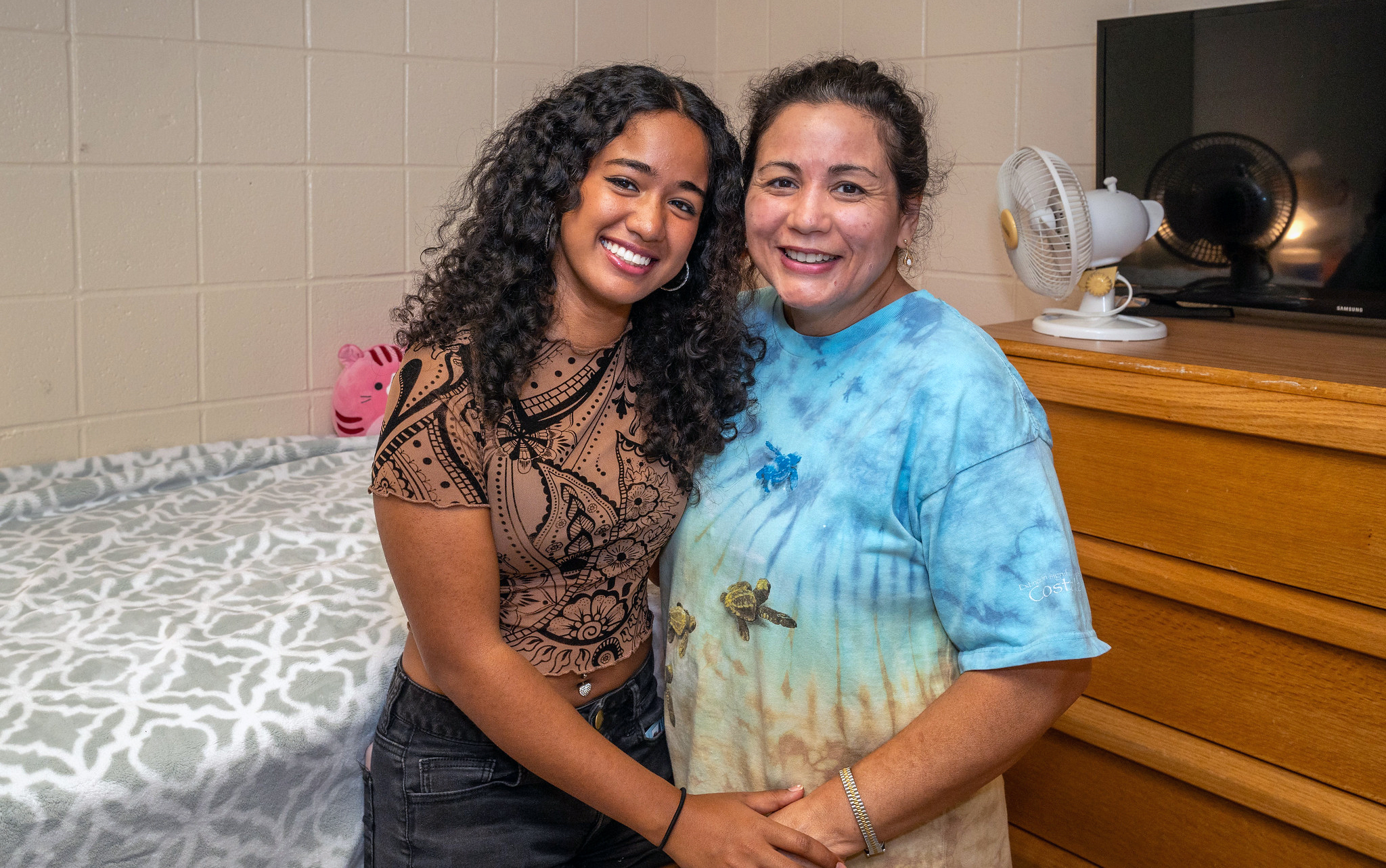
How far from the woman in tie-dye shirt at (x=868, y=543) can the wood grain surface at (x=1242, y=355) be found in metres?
0.61

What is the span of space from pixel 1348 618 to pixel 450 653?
1.32 m

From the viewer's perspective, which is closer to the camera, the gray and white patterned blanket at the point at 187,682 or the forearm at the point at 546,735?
the forearm at the point at 546,735

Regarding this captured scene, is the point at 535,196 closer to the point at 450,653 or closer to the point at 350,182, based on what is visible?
the point at 450,653

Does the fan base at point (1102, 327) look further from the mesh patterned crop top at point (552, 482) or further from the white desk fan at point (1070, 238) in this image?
the mesh patterned crop top at point (552, 482)

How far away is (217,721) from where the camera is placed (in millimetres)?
1525

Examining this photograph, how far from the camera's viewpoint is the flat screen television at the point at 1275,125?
197cm

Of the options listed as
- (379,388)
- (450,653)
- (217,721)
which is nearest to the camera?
(450,653)

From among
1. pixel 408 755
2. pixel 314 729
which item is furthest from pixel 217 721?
pixel 408 755

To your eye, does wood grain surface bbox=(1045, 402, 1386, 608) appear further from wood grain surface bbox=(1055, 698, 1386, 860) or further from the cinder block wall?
the cinder block wall

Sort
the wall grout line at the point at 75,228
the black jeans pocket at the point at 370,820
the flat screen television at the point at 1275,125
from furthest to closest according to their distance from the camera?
the wall grout line at the point at 75,228 < the flat screen television at the point at 1275,125 < the black jeans pocket at the point at 370,820

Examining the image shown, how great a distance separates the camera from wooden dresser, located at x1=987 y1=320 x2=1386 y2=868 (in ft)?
5.24

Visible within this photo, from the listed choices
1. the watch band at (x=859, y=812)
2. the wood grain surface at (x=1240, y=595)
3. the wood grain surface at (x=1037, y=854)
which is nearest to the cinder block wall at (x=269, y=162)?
the wood grain surface at (x=1240, y=595)

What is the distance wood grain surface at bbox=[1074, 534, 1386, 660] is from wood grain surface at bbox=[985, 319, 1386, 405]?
0.31 metres

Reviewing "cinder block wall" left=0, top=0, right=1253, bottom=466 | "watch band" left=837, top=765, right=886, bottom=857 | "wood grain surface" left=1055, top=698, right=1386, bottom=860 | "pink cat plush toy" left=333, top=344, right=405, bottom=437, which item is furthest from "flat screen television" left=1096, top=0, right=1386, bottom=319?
"pink cat plush toy" left=333, top=344, right=405, bottom=437
